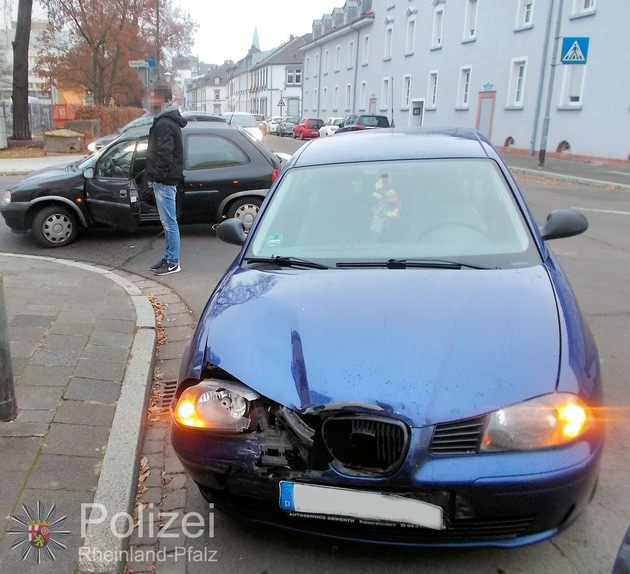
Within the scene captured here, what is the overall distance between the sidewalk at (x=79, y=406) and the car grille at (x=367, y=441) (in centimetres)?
104

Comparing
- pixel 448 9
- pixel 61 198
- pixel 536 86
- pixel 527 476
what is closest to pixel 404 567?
pixel 527 476

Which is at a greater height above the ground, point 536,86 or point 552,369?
point 536,86

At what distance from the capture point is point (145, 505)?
9.48 feet

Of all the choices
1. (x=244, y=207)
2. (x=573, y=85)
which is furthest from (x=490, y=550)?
(x=573, y=85)

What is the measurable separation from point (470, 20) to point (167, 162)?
29103mm

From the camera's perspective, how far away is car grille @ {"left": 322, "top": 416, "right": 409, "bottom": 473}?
2.11 m

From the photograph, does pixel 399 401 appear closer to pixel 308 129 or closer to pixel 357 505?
pixel 357 505

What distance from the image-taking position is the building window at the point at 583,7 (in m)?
22.4

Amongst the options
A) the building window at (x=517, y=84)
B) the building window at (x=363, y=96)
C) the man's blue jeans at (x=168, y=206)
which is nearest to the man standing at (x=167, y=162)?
the man's blue jeans at (x=168, y=206)

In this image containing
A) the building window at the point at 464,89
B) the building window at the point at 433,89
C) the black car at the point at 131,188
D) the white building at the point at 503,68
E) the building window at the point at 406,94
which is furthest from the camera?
the building window at the point at 406,94

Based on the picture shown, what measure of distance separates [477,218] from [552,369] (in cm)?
127

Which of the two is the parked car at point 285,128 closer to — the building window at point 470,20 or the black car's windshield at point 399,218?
the building window at point 470,20

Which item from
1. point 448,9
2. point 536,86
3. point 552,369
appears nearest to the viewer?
point 552,369

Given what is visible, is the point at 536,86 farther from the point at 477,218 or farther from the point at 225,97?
the point at 225,97
